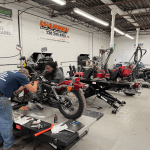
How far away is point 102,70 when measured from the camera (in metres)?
4.91

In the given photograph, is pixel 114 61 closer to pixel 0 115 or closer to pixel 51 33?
pixel 51 33

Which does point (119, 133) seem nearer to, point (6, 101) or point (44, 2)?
point (6, 101)

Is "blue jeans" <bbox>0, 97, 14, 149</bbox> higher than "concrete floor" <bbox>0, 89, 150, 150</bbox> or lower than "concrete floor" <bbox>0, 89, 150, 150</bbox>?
higher

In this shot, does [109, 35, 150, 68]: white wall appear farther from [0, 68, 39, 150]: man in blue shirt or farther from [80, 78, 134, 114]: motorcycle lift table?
[0, 68, 39, 150]: man in blue shirt

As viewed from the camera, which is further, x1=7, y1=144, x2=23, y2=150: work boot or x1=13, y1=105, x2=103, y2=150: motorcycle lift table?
x1=7, y1=144, x2=23, y2=150: work boot

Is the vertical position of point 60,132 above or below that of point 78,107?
below

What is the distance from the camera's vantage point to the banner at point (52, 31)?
6.88 m

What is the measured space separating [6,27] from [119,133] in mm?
5333

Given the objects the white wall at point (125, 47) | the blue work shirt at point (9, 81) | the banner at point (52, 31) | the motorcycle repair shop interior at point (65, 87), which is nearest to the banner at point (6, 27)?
the motorcycle repair shop interior at point (65, 87)

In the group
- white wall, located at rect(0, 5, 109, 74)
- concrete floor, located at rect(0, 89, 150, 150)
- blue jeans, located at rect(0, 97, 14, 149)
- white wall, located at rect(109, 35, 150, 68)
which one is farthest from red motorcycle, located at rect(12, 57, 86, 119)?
white wall, located at rect(109, 35, 150, 68)

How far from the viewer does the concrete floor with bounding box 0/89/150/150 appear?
2.35 meters

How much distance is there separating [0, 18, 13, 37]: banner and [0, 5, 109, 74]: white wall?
14 centimetres

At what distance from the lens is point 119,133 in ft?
9.04

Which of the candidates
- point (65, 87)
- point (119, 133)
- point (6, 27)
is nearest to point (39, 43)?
point (6, 27)
